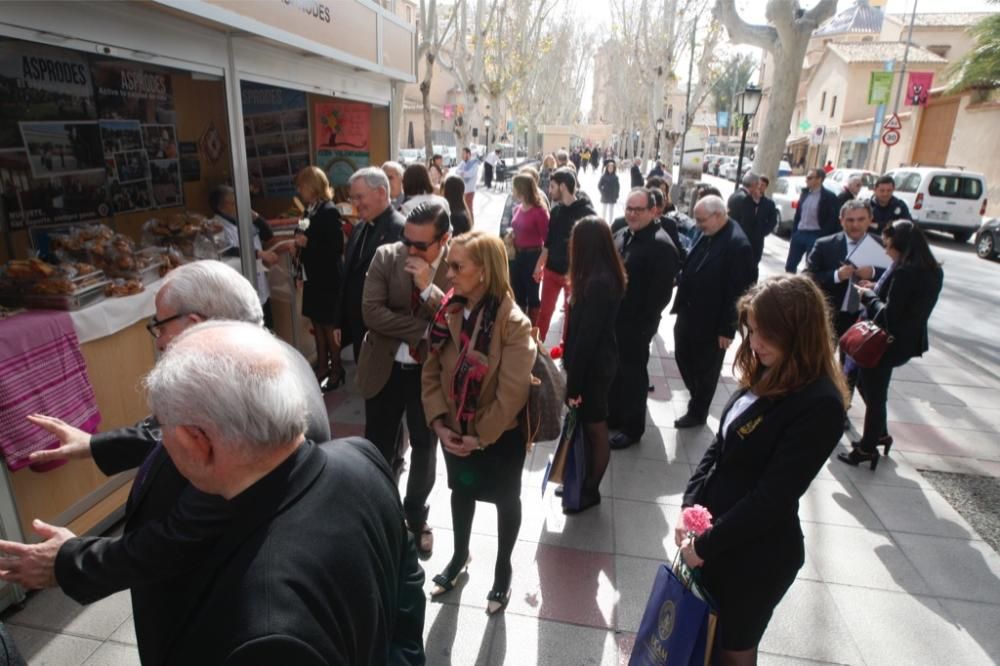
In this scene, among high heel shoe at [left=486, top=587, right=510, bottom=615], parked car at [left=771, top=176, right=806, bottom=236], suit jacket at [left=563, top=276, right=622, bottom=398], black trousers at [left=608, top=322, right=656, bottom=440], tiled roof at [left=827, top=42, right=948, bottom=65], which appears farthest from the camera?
tiled roof at [left=827, top=42, right=948, bottom=65]

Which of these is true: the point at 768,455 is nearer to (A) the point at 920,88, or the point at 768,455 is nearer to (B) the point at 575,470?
(B) the point at 575,470

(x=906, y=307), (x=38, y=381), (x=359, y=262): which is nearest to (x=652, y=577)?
(x=359, y=262)

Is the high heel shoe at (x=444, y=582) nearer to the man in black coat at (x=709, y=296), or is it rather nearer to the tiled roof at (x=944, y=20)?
the man in black coat at (x=709, y=296)

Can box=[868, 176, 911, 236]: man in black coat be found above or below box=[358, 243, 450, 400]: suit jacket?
above

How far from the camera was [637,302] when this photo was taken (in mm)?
4590

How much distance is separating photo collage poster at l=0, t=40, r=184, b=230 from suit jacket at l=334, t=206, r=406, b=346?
229 centimetres

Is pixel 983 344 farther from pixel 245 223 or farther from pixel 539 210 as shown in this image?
pixel 245 223

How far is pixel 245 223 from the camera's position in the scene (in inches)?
196

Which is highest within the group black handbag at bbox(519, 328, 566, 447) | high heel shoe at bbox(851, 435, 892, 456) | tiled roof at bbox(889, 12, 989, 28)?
tiled roof at bbox(889, 12, 989, 28)

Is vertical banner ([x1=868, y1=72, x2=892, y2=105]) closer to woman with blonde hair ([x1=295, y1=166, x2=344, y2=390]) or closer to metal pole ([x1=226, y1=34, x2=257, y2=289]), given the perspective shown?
woman with blonde hair ([x1=295, y1=166, x2=344, y2=390])

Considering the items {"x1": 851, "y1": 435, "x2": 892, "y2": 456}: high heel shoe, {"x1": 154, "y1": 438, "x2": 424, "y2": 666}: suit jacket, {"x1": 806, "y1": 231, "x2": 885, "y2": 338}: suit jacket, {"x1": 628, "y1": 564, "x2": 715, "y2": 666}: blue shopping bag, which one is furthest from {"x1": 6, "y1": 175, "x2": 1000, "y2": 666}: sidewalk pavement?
{"x1": 154, "y1": 438, "x2": 424, "y2": 666}: suit jacket

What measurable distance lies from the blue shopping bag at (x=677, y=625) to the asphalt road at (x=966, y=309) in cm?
430

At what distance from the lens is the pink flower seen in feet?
6.77

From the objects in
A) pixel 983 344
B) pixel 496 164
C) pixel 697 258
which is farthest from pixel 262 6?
pixel 496 164
